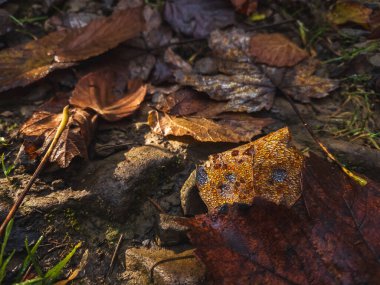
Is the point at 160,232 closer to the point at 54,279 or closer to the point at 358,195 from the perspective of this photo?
the point at 54,279

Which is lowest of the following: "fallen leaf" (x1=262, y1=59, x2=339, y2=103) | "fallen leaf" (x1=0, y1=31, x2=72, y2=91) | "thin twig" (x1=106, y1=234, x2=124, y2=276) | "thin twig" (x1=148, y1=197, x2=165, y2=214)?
"thin twig" (x1=106, y1=234, x2=124, y2=276)

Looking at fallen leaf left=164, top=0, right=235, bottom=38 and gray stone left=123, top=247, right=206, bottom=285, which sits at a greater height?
fallen leaf left=164, top=0, right=235, bottom=38

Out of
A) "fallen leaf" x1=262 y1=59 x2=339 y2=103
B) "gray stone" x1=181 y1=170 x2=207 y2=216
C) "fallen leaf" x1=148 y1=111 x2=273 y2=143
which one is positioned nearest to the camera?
"gray stone" x1=181 y1=170 x2=207 y2=216

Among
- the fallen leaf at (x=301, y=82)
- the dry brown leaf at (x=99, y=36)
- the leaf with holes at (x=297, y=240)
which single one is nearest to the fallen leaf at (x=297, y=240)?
the leaf with holes at (x=297, y=240)

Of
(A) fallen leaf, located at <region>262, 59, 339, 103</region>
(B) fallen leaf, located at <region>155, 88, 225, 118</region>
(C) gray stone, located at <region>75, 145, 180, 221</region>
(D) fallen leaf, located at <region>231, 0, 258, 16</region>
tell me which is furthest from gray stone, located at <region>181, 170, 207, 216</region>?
(D) fallen leaf, located at <region>231, 0, 258, 16</region>

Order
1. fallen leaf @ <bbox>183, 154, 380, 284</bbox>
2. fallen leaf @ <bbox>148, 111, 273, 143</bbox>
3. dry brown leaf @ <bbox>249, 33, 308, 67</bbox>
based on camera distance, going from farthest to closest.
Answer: dry brown leaf @ <bbox>249, 33, 308, 67</bbox> < fallen leaf @ <bbox>148, 111, 273, 143</bbox> < fallen leaf @ <bbox>183, 154, 380, 284</bbox>

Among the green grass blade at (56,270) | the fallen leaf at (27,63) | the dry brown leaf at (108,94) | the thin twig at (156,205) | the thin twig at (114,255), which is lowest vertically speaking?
the thin twig at (114,255)

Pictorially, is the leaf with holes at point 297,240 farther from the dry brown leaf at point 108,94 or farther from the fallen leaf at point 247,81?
the dry brown leaf at point 108,94

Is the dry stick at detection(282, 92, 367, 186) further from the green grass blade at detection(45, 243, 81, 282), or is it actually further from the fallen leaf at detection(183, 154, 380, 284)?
the green grass blade at detection(45, 243, 81, 282)
